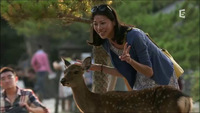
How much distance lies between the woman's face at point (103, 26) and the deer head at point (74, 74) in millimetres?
254

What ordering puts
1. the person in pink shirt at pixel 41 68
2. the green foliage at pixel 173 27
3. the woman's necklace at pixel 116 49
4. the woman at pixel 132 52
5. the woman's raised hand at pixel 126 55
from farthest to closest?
the person in pink shirt at pixel 41 68, the green foliage at pixel 173 27, the woman's necklace at pixel 116 49, the woman at pixel 132 52, the woman's raised hand at pixel 126 55

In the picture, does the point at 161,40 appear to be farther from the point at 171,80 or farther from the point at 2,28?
the point at 2,28

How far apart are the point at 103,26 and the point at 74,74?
458 millimetres

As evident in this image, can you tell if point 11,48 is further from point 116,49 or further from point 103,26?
point 103,26

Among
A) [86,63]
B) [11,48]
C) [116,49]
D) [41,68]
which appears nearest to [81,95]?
[86,63]

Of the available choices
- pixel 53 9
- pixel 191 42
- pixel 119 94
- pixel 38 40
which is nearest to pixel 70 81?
pixel 119 94

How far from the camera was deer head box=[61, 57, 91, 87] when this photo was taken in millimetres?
4613

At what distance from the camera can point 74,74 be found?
15.3 feet

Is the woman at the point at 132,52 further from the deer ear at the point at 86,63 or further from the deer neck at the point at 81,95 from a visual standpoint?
the deer neck at the point at 81,95

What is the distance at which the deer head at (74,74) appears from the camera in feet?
15.1

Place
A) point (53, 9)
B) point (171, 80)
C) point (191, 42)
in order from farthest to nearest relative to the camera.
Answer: point (191, 42), point (53, 9), point (171, 80)

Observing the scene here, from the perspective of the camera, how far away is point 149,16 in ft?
51.8

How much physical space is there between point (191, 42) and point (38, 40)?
15908 mm

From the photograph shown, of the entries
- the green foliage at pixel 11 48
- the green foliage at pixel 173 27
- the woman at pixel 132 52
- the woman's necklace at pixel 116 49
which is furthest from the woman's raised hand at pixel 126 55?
the green foliage at pixel 11 48
